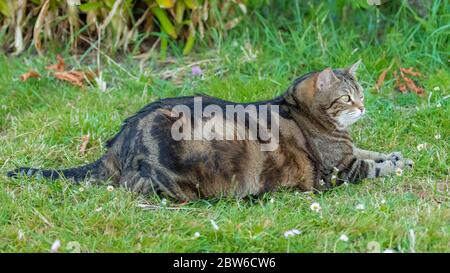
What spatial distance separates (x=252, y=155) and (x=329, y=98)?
65 centimetres

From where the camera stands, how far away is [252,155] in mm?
4254

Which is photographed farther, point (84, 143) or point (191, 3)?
point (191, 3)

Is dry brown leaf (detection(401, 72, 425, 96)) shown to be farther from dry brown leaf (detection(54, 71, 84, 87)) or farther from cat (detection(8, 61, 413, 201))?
dry brown leaf (detection(54, 71, 84, 87))

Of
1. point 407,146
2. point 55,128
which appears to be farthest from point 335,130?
point 55,128

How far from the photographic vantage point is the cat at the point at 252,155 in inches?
163

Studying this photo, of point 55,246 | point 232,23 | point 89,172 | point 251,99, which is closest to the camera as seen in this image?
point 55,246

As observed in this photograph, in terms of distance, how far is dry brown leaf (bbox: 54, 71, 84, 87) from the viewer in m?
5.73

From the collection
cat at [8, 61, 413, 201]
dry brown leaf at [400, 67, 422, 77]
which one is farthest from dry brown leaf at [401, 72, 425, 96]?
cat at [8, 61, 413, 201]

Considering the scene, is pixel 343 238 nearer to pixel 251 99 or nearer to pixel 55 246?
pixel 55 246

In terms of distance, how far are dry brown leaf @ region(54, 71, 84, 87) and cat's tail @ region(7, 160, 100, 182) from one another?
1.42m

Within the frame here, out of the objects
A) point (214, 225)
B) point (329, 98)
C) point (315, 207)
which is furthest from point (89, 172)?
point (329, 98)

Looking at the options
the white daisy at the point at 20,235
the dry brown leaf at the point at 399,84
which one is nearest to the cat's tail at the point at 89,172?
the white daisy at the point at 20,235

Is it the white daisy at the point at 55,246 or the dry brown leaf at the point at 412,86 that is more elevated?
the dry brown leaf at the point at 412,86

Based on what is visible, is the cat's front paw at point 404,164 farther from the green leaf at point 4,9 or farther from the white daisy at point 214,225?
the green leaf at point 4,9
